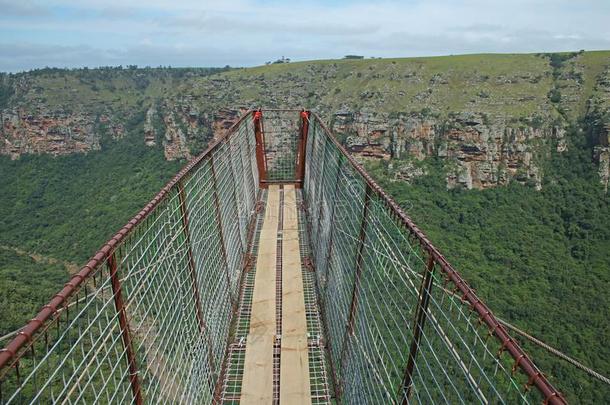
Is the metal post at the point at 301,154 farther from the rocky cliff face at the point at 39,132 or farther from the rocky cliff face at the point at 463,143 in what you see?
the rocky cliff face at the point at 39,132

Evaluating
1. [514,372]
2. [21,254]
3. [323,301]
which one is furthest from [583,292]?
[21,254]

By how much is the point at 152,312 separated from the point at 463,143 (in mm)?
49276

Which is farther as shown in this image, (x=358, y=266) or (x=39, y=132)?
(x=39, y=132)

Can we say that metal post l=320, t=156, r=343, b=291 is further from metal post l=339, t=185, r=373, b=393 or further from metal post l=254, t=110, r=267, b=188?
metal post l=254, t=110, r=267, b=188

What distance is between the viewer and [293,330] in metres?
4.00

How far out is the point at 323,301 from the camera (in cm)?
436

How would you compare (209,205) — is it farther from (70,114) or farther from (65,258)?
(70,114)

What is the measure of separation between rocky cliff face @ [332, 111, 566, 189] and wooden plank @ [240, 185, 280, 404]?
43.6 m

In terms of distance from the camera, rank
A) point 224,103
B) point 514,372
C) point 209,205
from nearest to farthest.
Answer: point 514,372, point 209,205, point 224,103

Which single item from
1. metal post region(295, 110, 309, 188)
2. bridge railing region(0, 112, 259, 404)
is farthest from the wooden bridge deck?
metal post region(295, 110, 309, 188)

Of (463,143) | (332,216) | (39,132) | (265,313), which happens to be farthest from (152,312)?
(39,132)

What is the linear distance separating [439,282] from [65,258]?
49300mm

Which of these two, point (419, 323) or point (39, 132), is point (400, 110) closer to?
point (419, 323)

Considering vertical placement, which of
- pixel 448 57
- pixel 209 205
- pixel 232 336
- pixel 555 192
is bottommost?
pixel 555 192
